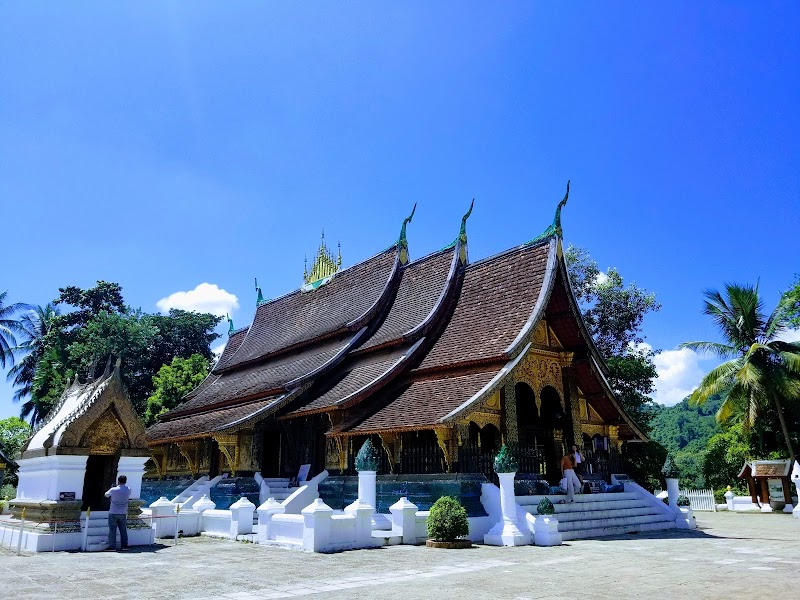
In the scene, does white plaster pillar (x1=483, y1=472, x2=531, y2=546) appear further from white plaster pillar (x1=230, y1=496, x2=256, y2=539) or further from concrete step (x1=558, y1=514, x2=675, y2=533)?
white plaster pillar (x1=230, y1=496, x2=256, y2=539)

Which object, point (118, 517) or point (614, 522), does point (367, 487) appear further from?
point (614, 522)

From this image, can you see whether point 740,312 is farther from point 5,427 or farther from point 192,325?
point 5,427

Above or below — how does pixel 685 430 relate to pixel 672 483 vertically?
above

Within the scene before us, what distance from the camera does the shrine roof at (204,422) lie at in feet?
49.1

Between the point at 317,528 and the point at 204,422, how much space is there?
8.60m

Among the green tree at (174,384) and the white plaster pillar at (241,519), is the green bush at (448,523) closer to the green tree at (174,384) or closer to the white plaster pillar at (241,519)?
the white plaster pillar at (241,519)

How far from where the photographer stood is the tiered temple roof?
40.1ft

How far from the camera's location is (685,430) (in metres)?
81.7

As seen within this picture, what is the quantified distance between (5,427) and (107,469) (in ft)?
90.2

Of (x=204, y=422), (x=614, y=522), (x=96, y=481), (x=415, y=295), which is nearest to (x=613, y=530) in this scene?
(x=614, y=522)

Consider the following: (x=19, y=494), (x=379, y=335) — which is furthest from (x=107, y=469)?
(x=379, y=335)

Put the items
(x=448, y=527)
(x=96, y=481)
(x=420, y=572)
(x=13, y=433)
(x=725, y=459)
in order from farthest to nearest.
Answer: (x=13, y=433) < (x=725, y=459) < (x=96, y=481) < (x=448, y=527) < (x=420, y=572)

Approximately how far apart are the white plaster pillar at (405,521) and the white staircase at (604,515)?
197cm

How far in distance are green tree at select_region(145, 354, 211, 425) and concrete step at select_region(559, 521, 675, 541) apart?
21058 millimetres
